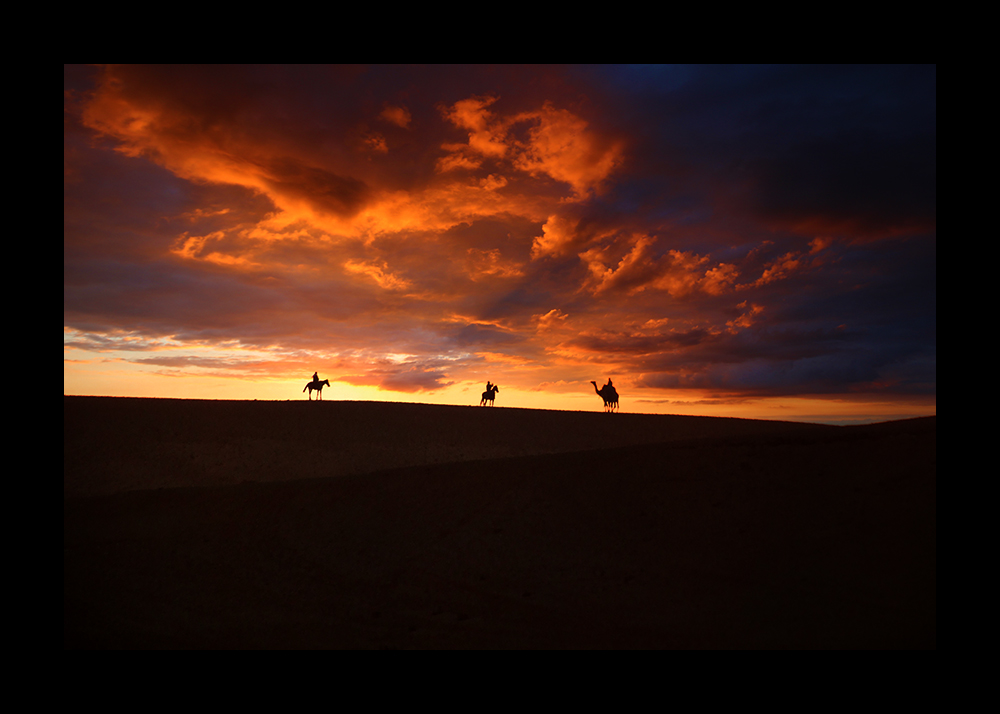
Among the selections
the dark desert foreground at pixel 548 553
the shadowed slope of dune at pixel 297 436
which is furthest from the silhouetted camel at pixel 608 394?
the dark desert foreground at pixel 548 553

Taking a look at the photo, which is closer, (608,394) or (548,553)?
(548,553)

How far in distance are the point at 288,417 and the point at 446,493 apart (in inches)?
764

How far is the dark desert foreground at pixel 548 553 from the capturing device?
694 centimetres

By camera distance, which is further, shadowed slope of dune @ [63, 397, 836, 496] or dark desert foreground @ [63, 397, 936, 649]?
shadowed slope of dune @ [63, 397, 836, 496]

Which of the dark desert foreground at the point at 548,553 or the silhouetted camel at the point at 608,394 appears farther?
the silhouetted camel at the point at 608,394

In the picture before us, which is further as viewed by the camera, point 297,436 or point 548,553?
point 297,436

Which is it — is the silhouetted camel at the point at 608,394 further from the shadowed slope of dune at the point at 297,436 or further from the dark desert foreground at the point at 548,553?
the dark desert foreground at the point at 548,553

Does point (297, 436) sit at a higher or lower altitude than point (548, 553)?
higher

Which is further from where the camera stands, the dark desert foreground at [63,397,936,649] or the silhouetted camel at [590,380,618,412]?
the silhouetted camel at [590,380,618,412]

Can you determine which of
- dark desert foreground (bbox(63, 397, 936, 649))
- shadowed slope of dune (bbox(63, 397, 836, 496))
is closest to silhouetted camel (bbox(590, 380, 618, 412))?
shadowed slope of dune (bbox(63, 397, 836, 496))

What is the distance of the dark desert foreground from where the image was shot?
694 centimetres

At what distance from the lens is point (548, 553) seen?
29.6 feet

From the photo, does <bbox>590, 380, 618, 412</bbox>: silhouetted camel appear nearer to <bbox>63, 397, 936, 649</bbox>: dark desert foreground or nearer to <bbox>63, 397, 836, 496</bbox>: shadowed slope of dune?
<bbox>63, 397, 836, 496</bbox>: shadowed slope of dune

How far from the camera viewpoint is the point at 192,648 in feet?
23.0
